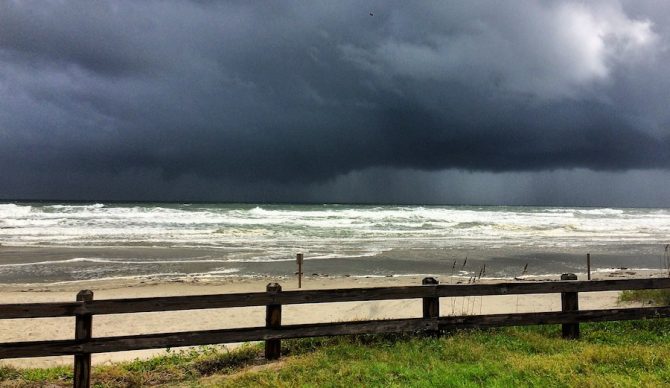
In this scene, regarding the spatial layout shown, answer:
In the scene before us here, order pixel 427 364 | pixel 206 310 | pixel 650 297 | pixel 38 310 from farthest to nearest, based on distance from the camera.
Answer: pixel 206 310, pixel 650 297, pixel 427 364, pixel 38 310

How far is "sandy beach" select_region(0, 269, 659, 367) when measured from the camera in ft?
33.4

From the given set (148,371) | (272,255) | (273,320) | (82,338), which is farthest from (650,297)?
(272,255)

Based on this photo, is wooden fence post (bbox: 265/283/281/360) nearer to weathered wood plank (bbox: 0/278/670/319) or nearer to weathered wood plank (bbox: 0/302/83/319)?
weathered wood plank (bbox: 0/278/670/319)

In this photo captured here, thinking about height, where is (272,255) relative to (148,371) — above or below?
above

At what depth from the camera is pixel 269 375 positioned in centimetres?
592

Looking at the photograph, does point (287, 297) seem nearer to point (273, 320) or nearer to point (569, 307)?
point (273, 320)

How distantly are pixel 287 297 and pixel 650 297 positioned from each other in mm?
10079

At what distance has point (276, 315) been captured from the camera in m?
6.66

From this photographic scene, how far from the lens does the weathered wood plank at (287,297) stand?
18.5 ft

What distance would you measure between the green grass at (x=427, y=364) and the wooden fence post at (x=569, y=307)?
0.16 meters

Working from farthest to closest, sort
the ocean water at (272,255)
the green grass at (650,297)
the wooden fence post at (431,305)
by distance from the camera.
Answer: the ocean water at (272,255) < the green grass at (650,297) < the wooden fence post at (431,305)

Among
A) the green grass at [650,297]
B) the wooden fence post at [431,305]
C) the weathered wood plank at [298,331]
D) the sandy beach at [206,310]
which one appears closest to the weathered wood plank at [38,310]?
the weathered wood plank at [298,331]

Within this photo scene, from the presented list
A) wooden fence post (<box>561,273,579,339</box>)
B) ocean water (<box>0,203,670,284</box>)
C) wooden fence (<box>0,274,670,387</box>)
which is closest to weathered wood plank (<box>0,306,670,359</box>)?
wooden fence (<box>0,274,670,387</box>)

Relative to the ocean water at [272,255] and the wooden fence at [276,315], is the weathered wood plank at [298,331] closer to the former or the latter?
the wooden fence at [276,315]
